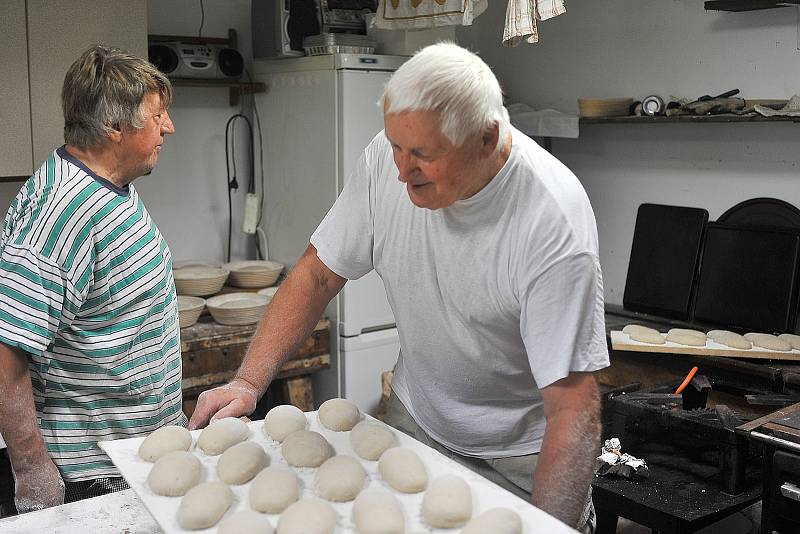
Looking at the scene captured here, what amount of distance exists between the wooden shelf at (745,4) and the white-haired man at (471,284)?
1.95m

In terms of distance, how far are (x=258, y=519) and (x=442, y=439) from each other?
0.53 meters

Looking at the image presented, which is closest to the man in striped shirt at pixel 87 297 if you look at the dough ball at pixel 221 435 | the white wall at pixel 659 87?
the dough ball at pixel 221 435

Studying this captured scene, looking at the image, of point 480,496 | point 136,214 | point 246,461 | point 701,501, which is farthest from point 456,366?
point 701,501

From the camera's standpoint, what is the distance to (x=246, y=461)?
5.03ft

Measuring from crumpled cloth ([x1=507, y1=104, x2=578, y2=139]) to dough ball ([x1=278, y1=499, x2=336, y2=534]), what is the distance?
2.77 m

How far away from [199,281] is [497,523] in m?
2.57

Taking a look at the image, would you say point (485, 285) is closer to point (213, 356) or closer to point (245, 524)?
point (245, 524)

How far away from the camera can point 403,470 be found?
1.48m

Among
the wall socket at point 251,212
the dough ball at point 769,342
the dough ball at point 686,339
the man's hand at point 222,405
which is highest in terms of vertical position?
the wall socket at point 251,212

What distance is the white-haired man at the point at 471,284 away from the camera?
1445 mm

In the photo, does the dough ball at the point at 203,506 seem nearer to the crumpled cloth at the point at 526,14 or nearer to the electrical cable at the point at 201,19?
the crumpled cloth at the point at 526,14

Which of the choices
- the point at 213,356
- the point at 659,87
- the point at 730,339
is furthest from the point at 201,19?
the point at 730,339

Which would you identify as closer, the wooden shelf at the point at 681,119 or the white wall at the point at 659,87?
the wooden shelf at the point at 681,119

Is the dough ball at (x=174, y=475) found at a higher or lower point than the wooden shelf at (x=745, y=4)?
lower
